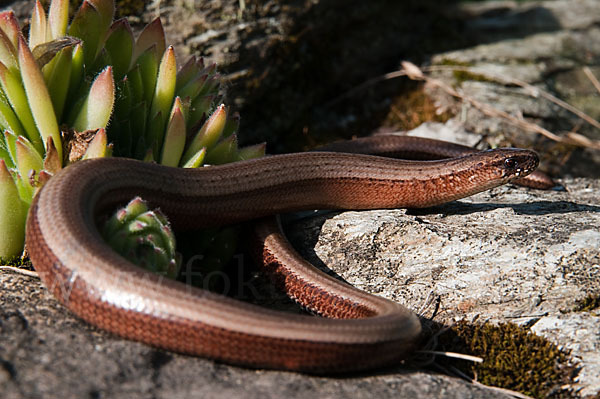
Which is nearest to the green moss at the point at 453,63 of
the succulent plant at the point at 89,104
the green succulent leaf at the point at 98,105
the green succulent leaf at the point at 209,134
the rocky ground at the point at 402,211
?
the rocky ground at the point at 402,211

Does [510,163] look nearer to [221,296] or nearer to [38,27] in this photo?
[221,296]

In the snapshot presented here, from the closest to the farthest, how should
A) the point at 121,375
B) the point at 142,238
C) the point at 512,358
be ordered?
the point at 121,375 → the point at 142,238 → the point at 512,358

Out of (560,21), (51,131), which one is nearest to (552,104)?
(560,21)

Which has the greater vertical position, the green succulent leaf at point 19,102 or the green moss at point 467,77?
the green succulent leaf at point 19,102

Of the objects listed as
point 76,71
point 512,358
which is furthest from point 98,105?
point 512,358

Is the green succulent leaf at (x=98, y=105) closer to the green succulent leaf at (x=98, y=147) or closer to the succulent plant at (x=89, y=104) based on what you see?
the succulent plant at (x=89, y=104)

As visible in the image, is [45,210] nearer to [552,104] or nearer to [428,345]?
[428,345]
